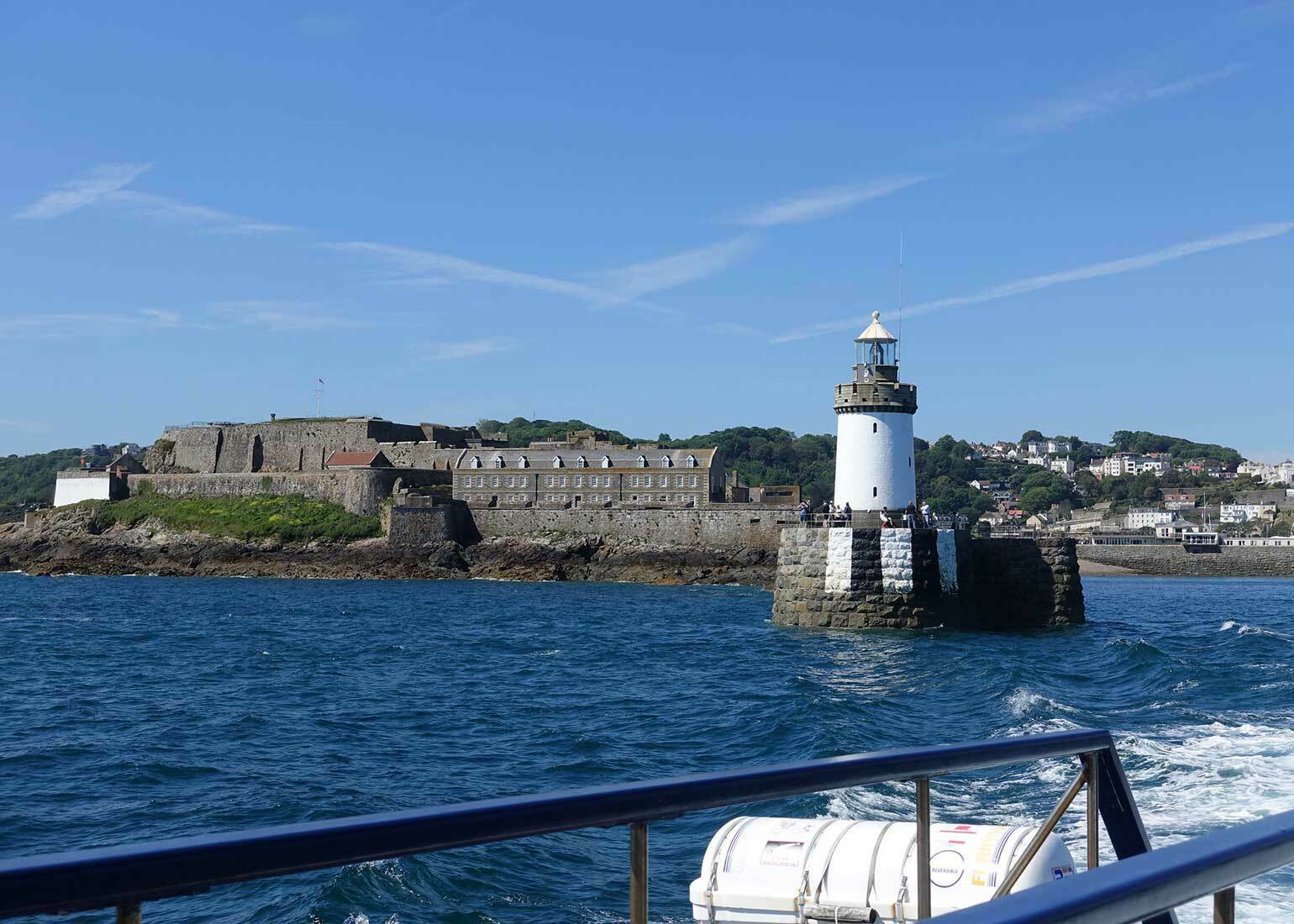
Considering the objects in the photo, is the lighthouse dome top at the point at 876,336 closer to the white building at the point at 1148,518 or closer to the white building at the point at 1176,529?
the white building at the point at 1176,529

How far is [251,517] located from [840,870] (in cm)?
7348

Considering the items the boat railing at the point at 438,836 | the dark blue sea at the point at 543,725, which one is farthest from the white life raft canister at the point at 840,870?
the boat railing at the point at 438,836

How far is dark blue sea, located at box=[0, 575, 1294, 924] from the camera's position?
451 inches

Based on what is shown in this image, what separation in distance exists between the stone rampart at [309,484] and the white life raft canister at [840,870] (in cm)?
6855

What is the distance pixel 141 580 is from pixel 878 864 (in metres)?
64.3

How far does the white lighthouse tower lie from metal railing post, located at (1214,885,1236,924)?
1249 inches

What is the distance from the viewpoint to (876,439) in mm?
34094

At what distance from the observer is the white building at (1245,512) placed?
474 ft

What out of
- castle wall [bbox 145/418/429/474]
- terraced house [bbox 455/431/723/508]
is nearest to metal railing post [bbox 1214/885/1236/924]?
terraced house [bbox 455/431/723/508]

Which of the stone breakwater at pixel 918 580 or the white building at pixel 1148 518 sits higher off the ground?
the white building at pixel 1148 518

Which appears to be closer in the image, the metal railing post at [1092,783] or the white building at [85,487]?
the metal railing post at [1092,783]

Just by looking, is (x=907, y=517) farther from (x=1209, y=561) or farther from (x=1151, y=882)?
(x=1209, y=561)

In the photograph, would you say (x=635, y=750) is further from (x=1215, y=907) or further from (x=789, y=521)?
(x=789, y=521)

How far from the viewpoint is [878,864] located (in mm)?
6570
